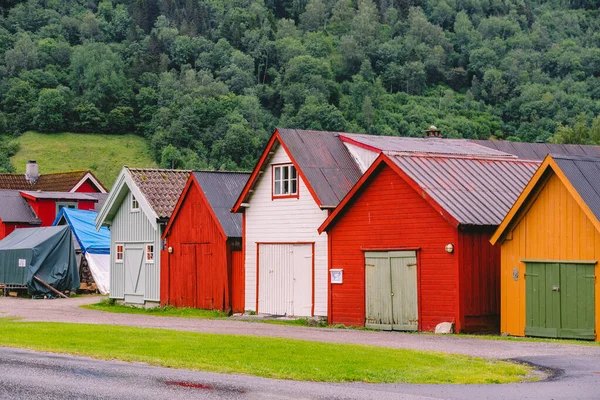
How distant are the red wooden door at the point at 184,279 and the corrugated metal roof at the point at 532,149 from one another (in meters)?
13.2

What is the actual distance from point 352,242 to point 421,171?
3.26 metres

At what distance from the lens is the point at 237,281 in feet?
125

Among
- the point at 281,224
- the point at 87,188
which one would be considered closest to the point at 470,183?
the point at 281,224

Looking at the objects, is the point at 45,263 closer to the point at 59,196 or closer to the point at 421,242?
the point at 59,196

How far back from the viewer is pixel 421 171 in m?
30.5

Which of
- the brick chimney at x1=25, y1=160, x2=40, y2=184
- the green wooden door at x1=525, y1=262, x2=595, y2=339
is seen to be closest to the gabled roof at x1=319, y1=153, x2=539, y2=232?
the green wooden door at x1=525, y1=262, x2=595, y2=339

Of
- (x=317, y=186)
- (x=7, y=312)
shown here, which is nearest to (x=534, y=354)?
(x=317, y=186)

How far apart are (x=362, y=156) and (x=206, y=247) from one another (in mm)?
7520

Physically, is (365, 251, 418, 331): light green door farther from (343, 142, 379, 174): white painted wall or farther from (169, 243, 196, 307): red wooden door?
(169, 243, 196, 307): red wooden door

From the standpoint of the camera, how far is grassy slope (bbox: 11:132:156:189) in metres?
162

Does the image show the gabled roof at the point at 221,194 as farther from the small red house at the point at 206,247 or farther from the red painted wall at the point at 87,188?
the red painted wall at the point at 87,188

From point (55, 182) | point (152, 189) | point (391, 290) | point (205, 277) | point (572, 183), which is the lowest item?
point (391, 290)

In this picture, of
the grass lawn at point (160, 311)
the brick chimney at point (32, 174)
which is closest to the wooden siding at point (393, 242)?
the grass lawn at point (160, 311)

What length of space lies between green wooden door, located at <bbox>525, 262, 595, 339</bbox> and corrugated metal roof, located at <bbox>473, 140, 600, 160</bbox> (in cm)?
1796
